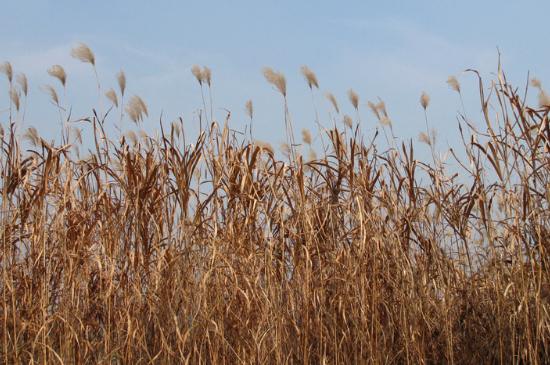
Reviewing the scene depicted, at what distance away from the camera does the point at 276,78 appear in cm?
229

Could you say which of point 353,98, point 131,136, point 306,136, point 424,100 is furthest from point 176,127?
point 424,100

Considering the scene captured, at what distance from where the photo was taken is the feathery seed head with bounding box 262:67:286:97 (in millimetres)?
2289

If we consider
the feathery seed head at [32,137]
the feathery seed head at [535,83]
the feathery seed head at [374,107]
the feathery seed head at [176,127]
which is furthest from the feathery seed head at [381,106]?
the feathery seed head at [32,137]

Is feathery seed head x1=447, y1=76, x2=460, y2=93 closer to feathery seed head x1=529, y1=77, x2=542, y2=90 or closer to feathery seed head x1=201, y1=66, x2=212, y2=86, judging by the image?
feathery seed head x1=529, y1=77, x2=542, y2=90

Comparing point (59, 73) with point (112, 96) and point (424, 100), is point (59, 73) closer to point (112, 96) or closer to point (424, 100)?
point (112, 96)

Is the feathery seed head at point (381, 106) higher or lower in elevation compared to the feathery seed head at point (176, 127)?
higher

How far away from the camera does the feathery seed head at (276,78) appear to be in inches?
90.1

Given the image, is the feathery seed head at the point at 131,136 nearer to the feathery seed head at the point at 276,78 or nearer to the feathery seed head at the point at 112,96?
the feathery seed head at the point at 112,96

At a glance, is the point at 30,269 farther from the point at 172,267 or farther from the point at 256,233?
the point at 256,233

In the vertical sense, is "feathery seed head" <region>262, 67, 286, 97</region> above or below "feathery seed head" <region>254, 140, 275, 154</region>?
above

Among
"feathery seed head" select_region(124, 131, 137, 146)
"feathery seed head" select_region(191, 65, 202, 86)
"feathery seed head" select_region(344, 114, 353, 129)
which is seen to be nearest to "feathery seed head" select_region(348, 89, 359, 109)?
"feathery seed head" select_region(344, 114, 353, 129)

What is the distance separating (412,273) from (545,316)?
1.63ft

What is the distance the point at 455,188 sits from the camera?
7.92 ft

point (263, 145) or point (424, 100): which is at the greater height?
point (424, 100)
